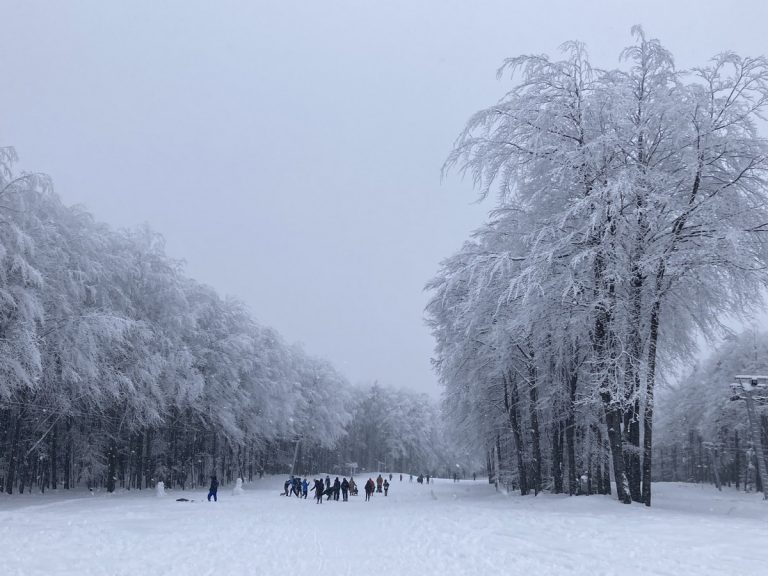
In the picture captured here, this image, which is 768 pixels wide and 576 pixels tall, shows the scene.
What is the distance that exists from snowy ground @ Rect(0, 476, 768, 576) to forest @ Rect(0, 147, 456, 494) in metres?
8.44

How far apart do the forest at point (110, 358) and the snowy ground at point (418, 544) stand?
8.44m

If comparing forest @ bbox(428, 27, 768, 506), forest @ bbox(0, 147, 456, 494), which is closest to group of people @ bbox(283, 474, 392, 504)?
forest @ bbox(0, 147, 456, 494)

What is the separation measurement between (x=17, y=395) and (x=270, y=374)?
2371 centimetres

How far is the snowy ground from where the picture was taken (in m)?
10.1

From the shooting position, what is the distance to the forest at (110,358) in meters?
23.7

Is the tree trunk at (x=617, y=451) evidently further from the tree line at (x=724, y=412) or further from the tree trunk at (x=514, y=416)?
the tree line at (x=724, y=412)

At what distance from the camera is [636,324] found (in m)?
17.2

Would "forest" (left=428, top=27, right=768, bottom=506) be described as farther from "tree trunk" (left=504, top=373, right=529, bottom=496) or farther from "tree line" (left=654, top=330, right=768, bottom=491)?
"tree line" (left=654, top=330, right=768, bottom=491)

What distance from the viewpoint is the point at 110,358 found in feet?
94.5

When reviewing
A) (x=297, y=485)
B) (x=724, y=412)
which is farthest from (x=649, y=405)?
(x=724, y=412)

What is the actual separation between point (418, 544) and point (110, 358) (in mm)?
20710

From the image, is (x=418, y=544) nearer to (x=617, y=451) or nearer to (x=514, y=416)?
(x=617, y=451)

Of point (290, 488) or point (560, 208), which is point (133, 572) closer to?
point (560, 208)

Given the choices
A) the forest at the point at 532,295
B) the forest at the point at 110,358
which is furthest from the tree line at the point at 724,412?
the forest at the point at 110,358
